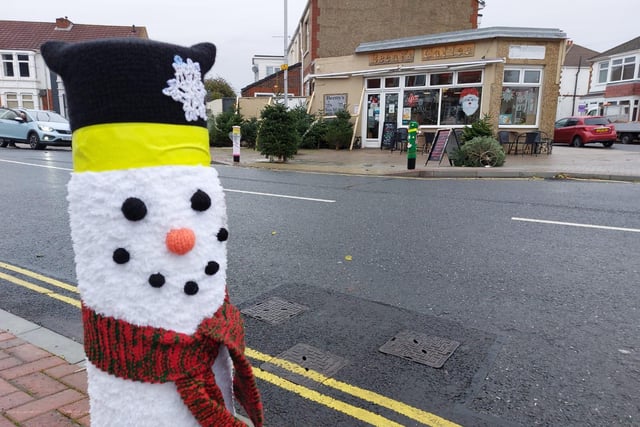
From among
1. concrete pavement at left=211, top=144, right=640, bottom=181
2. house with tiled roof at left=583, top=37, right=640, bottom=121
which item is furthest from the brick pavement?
house with tiled roof at left=583, top=37, right=640, bottom=121

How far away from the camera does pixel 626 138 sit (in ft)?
97.2

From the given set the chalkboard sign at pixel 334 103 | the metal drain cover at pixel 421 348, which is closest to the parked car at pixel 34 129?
the chalkboard sign at pixel 334 103

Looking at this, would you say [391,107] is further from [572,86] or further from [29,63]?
[572,86]

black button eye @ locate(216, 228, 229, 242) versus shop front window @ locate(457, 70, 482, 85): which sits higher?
shop front window @ locate(457, 70, 482, 85)

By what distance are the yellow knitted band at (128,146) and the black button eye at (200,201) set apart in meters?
0.10

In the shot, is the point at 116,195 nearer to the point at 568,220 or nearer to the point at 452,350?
the point at 452,350

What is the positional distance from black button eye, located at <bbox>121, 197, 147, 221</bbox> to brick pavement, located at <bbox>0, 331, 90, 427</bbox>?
159 cm

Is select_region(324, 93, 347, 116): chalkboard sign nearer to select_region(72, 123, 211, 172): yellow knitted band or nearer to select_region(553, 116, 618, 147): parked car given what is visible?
select_region(553, 116, 618, 147): parked car

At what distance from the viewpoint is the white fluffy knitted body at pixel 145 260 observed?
4.75 ft

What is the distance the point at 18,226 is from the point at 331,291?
16.3ft

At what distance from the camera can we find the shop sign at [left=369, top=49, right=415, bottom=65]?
19.4 metres

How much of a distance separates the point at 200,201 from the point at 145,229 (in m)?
0.18

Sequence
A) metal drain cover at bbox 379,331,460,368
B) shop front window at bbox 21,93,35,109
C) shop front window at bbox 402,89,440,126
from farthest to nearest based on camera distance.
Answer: shop front window at bbox 21,93,35,109 < shop front window at bbox 402,89,440,126 < metal drain cover at bbox 379,331,460,368

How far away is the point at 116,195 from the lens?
1.43m
